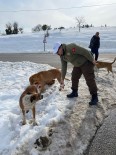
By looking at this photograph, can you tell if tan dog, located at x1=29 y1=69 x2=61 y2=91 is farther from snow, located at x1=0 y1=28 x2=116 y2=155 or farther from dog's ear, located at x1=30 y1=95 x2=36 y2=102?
dog's ear, located at x1=30 y1=95 x2=36 y2=102

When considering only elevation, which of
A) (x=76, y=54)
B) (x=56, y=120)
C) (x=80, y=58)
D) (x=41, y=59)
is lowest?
(x=41, y=59)

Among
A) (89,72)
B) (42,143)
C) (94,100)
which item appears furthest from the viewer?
(94,100)

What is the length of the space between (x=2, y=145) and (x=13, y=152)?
39 centimetres

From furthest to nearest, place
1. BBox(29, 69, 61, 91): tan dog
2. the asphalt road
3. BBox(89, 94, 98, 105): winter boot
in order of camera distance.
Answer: the asphalt road, BBox(29, 69, 61, 91): tan dog, BBox(89, 94, 98, 105): winter boot

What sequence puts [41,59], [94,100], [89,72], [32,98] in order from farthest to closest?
[41,59]
[94,100]
[89,72]
[32,98]

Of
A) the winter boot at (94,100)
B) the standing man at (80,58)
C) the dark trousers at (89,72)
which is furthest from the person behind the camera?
the winter boot at (94,100)

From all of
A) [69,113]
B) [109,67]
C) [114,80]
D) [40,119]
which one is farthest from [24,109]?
[109,67]

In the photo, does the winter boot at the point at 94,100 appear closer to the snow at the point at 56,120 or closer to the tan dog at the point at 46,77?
the snow at the point at 56,120

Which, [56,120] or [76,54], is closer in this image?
[56,120]

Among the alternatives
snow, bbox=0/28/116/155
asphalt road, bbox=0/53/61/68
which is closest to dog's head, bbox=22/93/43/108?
snow, bbox=0/28/116/155

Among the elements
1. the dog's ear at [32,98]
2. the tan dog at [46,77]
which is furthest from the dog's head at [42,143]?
the tan dog at [46,77]

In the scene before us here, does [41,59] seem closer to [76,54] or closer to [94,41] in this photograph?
[94,41]

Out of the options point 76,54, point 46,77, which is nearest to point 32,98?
point 76,54

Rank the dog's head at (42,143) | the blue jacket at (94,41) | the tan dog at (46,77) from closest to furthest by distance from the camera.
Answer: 1. the dog's head at (42,143)
2. the tan dog at (46,77)
3. the blue jacket at (94,41)
